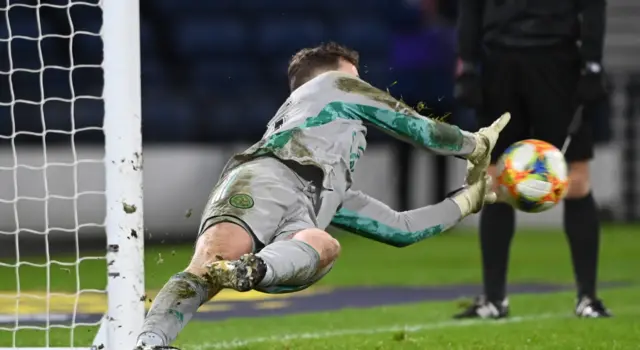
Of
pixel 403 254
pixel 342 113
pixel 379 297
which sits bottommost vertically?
pixel 403 254

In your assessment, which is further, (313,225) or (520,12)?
(520,12)

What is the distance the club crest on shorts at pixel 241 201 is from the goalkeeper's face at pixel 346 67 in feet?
2.29

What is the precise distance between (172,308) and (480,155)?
144cm

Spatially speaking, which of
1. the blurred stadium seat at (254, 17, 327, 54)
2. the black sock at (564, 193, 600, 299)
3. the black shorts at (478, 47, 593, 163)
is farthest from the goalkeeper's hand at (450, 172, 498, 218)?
the blurred stadium seat at (254, 17, 327, 54)

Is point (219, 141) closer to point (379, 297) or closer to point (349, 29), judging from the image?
point (349, 29)

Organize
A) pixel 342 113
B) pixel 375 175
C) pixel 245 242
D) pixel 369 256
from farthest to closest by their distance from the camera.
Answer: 1. pixel 375 175
2. pixel 369 256
3. pixel 342 113
4. pixel 245 242

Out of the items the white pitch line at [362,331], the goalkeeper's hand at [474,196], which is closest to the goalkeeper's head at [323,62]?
the goalkeeper's hand at [474,196]

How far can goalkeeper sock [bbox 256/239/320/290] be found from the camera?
12.0 feet

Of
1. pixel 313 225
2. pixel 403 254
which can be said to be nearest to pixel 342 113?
pixel 313 225

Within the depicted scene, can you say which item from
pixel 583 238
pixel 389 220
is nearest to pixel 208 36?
pixel 583 238

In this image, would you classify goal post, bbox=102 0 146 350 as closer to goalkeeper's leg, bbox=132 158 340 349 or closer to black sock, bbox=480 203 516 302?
goalkeeper's leg, bbox=132 158 340 349

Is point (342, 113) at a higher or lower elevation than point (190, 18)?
higher

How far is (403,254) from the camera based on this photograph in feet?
33.0

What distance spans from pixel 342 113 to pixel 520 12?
6.59ft
